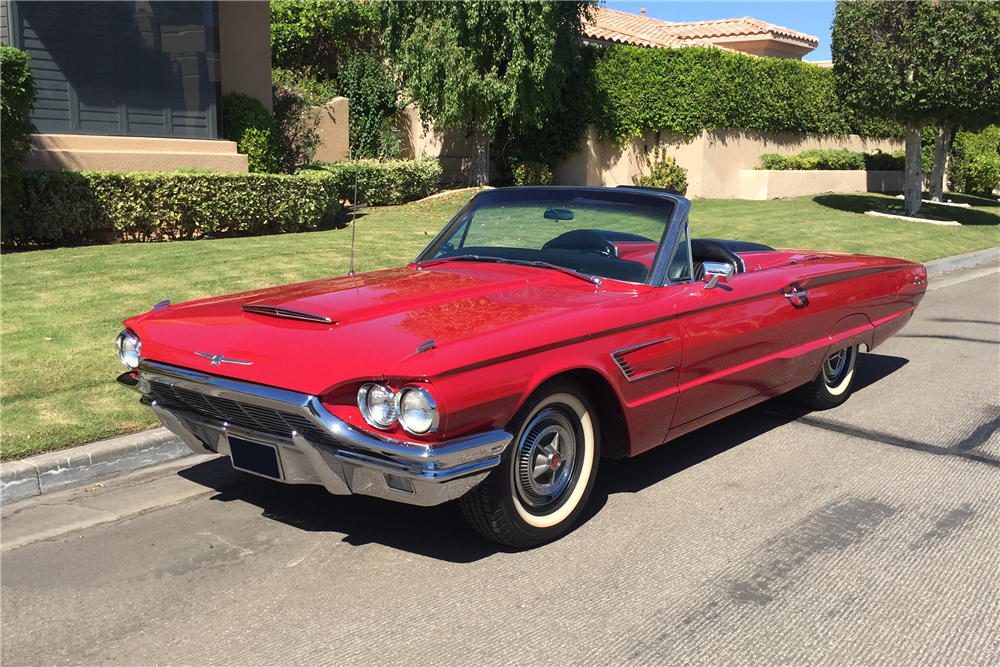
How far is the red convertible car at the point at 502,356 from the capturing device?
11.5 feet

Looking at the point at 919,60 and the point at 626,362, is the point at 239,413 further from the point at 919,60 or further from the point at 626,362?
the point at 919,60

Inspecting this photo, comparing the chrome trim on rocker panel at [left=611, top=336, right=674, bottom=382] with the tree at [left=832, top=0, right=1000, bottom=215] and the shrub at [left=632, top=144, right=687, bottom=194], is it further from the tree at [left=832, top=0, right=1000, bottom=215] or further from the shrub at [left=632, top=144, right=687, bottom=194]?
the shrub at [left=632, top=144, right=687, bottom=194]

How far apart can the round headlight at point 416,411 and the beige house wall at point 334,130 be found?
16.3m

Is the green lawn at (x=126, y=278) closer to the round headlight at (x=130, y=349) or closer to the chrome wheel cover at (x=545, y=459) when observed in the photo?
the round headlight at (x=130, y=349)

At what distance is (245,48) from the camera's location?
15852mm

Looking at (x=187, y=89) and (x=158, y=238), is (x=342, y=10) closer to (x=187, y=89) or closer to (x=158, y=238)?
(x=187, y=89)

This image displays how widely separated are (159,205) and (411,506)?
8898mm

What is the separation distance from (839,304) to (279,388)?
150 inches

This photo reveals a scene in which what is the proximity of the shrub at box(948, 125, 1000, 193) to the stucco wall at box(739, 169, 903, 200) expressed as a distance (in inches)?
164

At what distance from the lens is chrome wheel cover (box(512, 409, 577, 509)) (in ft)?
13.0

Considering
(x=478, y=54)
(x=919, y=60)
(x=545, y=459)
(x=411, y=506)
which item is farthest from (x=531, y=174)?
(x=545, y=459)

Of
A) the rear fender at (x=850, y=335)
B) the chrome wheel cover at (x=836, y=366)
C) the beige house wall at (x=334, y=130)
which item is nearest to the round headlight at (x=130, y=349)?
the rear fender at (x=850, y=335)

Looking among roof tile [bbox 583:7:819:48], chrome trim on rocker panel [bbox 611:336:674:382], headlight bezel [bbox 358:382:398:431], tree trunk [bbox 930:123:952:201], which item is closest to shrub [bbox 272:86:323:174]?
roof tile [bbox 583:7:819:48]

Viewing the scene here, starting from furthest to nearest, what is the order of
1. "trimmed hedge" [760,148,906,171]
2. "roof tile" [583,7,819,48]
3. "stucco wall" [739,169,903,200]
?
"roof tile" [583,7,819,48]
"trimmed hedge" [760,148,906,171]
"stucco wall" [739,169,903,200]
